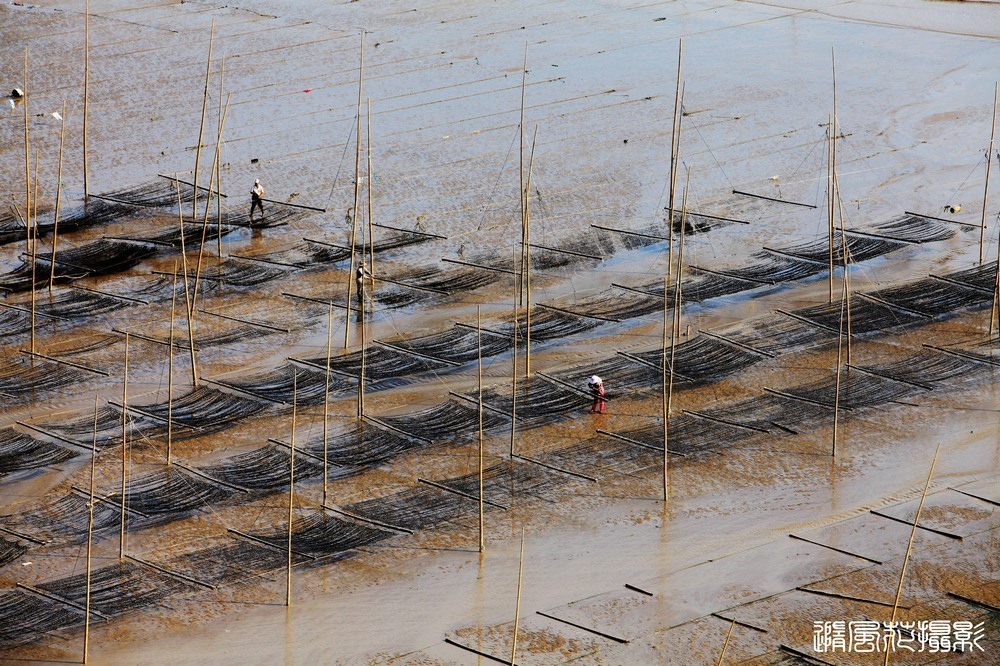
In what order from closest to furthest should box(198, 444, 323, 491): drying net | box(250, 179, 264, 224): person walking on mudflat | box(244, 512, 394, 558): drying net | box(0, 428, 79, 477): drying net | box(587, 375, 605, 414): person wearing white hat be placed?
box(244, 512, 394, 558): drying net, box(198, 444, 323, 491): drying net, box(0, 428, 79, 477): drying net, box(587, 375, 605, 414): person wearing white hat, box(250, 179, 264, 224): person walking on mudflat

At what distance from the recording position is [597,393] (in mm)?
16312

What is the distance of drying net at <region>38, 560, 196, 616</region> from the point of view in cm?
1261

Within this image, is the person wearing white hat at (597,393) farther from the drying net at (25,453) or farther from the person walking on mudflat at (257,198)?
the person walking on mudflat at (257,198)

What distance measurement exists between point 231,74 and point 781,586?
20099 mm

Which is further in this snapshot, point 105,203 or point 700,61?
point 700,61

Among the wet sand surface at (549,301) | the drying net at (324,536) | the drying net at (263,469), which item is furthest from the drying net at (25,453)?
the drying net at (324,536)

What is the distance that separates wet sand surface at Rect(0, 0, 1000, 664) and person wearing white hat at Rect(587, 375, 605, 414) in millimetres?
149

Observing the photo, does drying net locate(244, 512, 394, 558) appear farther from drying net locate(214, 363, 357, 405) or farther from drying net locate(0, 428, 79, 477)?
drying net locate(0, 428, 79, 477)

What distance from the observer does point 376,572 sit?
1345 cm

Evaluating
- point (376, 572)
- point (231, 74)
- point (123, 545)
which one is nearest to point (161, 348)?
point (123, 545)

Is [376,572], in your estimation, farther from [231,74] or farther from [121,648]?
[231,74]

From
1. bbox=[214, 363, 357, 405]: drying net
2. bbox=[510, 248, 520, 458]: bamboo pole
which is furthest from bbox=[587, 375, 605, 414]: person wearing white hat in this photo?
bbox=[214, 363, 357, 405]: drying net

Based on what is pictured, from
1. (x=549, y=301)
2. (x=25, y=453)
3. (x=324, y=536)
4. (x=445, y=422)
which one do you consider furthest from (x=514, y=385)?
(x=25, y=453)

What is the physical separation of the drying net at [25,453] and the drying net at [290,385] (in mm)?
2389
